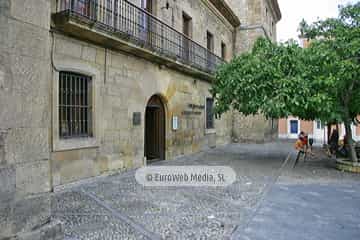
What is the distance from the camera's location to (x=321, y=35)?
28.6 feet

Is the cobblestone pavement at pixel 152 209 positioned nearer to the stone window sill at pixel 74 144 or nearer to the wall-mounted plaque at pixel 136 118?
the stone window sill at pixel 74 144

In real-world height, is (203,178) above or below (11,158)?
below

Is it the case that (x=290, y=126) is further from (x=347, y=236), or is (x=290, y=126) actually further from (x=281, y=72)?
(x=347, y=236)

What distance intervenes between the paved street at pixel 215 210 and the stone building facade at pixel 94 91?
80cm

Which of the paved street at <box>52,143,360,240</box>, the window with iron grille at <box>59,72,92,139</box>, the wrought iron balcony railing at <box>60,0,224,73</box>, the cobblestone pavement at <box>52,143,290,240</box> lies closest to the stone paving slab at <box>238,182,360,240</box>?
the paved street at <box>52,143,360,240</box>

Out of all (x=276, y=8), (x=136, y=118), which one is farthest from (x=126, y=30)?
(x=276, y=8)

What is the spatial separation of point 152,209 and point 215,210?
1029mm

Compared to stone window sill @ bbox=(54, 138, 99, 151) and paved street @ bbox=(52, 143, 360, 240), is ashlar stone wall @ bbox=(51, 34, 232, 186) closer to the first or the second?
stone window sill @ bbox=(54, 138, 99, 151)

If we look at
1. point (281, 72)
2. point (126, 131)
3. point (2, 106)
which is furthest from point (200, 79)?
point (2, 106)

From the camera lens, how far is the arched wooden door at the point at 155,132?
408 inches

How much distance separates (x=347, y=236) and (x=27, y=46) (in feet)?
14.0

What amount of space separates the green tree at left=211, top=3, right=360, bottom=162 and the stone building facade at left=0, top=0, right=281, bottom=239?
2812 mm

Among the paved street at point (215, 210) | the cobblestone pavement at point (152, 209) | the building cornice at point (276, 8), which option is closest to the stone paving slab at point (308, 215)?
the paved street at point (215, 210)

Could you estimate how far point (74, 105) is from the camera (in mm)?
6582
